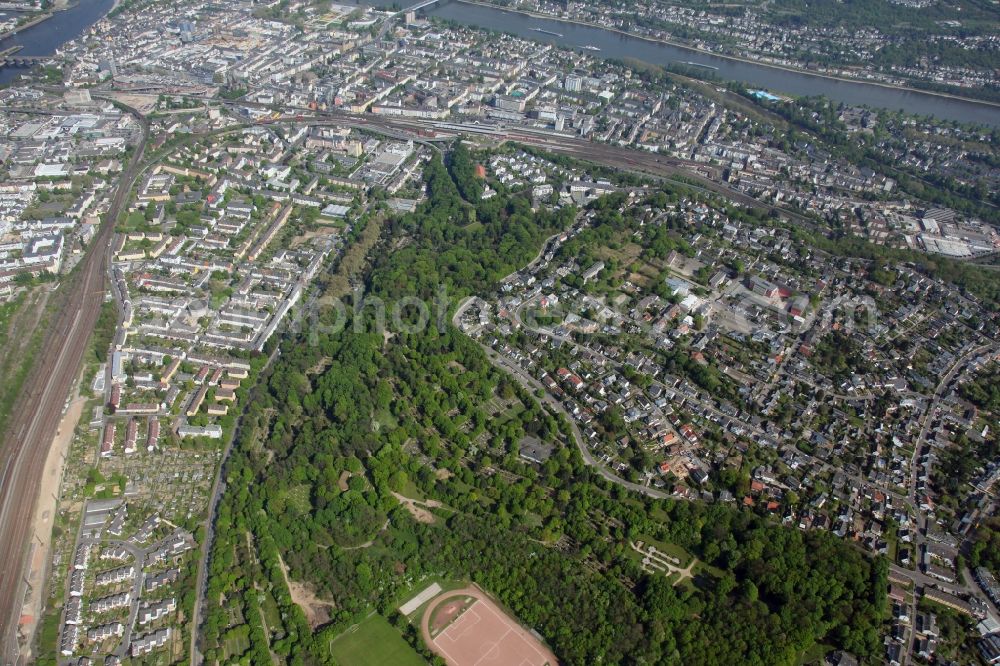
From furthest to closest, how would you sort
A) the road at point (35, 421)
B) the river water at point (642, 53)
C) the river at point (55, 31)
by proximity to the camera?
the river water at point (642, 53)
the river at point (55, 31)
the road at point (35, 421)

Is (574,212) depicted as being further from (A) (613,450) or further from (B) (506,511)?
(B) (506,511)

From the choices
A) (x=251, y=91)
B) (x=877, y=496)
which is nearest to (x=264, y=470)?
(x=877, y=496)

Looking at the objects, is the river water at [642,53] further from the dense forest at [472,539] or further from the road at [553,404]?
the dense forest at [472,539]

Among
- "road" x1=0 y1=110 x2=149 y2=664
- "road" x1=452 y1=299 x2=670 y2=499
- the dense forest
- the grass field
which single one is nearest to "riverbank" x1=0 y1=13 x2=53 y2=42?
"road" x1=0 y1=110 x2=149 y2=664

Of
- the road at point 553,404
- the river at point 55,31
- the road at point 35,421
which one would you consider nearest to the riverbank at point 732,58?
the river at point 55,31

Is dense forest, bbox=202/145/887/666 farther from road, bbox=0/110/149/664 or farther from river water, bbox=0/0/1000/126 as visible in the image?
river water, bbox=0/0/1000/126
